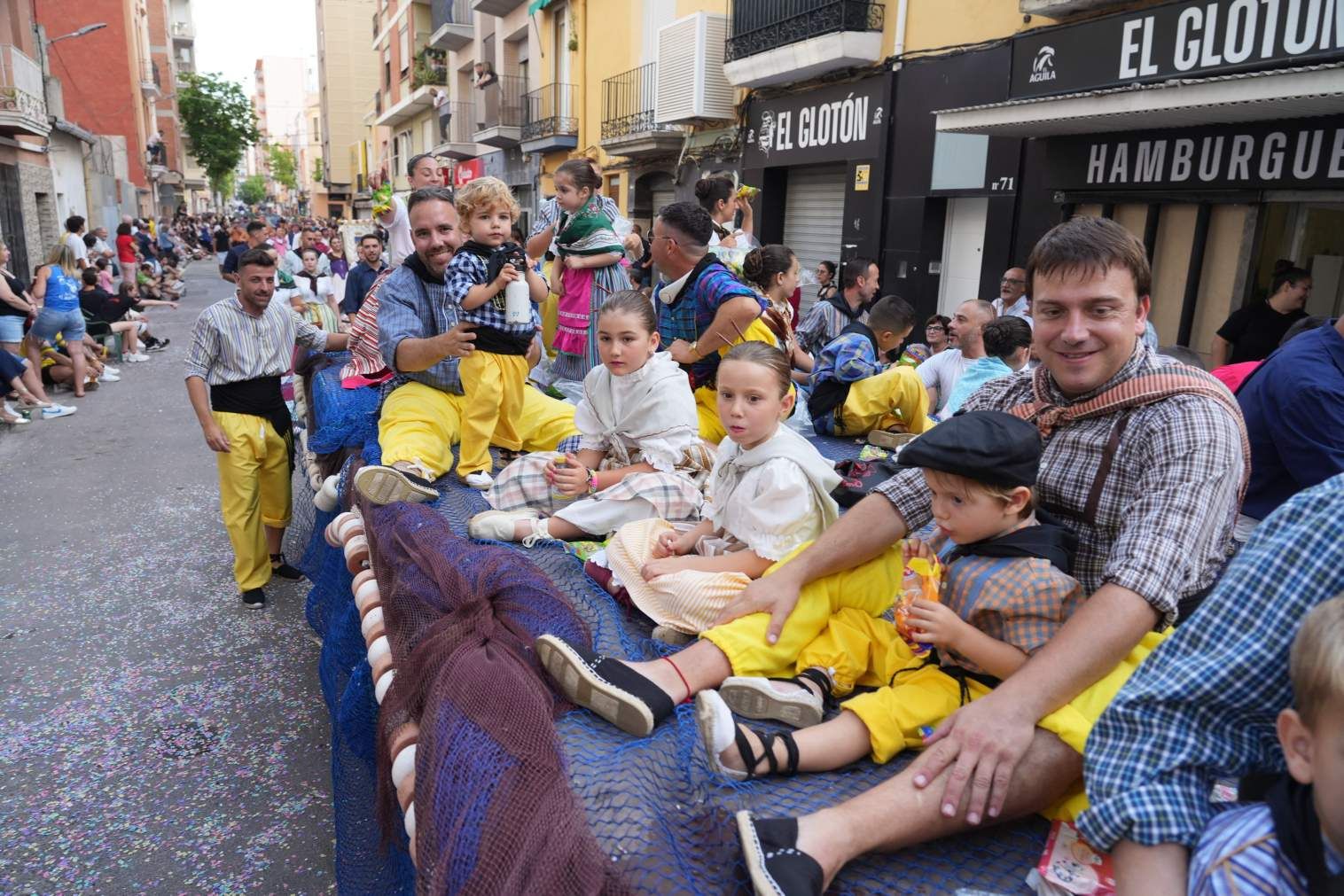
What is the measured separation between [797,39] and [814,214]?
2.56 meters

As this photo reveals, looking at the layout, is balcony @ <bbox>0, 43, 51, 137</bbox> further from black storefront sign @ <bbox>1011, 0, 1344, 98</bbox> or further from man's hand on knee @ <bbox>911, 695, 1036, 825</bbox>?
man's hand on knee @ <bbox>911, 695, 1036, 825</bbox>

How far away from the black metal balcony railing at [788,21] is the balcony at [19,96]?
1286cm

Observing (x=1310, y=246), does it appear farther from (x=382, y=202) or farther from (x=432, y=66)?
(x=432, y=66)

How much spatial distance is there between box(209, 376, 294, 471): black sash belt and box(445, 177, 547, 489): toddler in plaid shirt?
156 centimetres

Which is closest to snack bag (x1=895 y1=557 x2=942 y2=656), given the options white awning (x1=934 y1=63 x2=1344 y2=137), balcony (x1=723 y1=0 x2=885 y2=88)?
white awning (x1=934 y1=63 x2=1344 y2=137)

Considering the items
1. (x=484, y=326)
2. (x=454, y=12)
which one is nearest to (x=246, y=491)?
(x=484, y=326)

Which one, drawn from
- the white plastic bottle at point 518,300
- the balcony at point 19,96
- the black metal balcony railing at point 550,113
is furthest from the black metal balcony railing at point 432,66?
the white plastic bottle at point 518,300

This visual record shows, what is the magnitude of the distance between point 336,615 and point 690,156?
14444mm

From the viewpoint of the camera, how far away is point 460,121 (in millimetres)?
29016

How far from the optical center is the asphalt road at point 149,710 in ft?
9.89

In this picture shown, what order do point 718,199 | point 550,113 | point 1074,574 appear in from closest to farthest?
1. point 1074,574
2. point 718,199
3. point 550,113

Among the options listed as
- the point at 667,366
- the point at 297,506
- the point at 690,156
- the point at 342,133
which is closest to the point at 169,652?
the point at 297,506

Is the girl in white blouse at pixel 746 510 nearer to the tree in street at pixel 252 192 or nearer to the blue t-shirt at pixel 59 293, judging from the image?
the blue t-shirt at pixel 59 293

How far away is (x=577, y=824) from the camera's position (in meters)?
1.68
